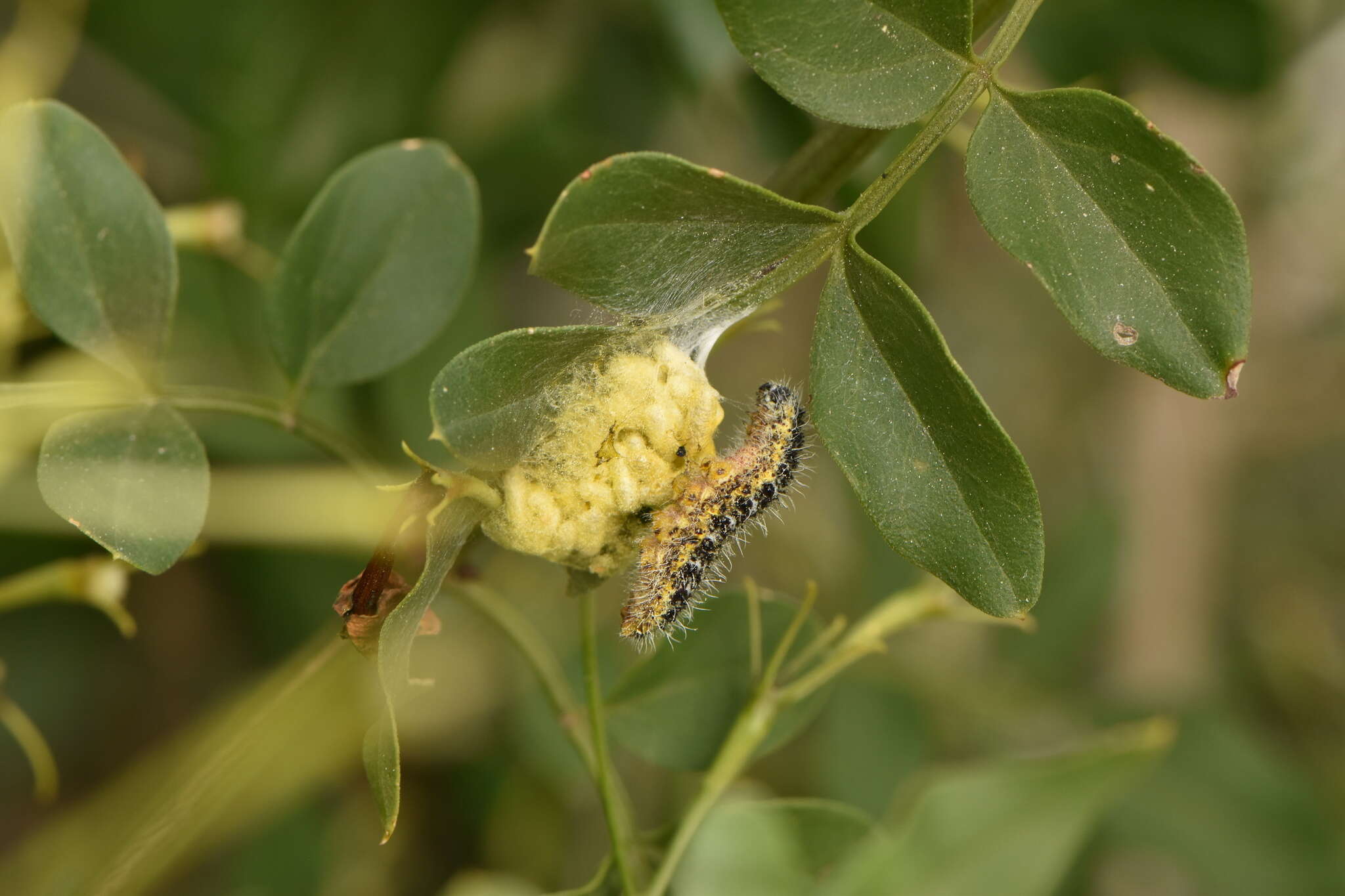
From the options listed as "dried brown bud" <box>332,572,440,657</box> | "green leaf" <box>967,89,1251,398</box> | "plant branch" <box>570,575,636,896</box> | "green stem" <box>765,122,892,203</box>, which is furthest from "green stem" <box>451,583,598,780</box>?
"green leaf" <box>967,89,1251,398</box>

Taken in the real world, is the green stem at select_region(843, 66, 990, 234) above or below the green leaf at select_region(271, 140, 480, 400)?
above

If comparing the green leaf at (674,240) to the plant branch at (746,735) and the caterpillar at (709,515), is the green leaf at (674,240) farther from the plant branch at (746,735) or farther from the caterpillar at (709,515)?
the plant branch at (746,735)

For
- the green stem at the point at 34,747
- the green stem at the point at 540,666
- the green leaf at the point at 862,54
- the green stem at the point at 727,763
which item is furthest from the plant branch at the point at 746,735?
the green stem at the point at 34,747

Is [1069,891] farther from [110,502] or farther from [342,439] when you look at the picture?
[110,502]

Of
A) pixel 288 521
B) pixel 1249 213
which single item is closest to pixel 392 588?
pixel 288 521

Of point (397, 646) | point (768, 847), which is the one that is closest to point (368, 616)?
point (397, 646)

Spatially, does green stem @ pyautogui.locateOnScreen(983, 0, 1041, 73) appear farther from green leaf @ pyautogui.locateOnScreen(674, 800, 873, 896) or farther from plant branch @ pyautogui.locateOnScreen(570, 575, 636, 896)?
green leaf @ pyautogui.locateOnScreen(674, 800, 873, 896)
